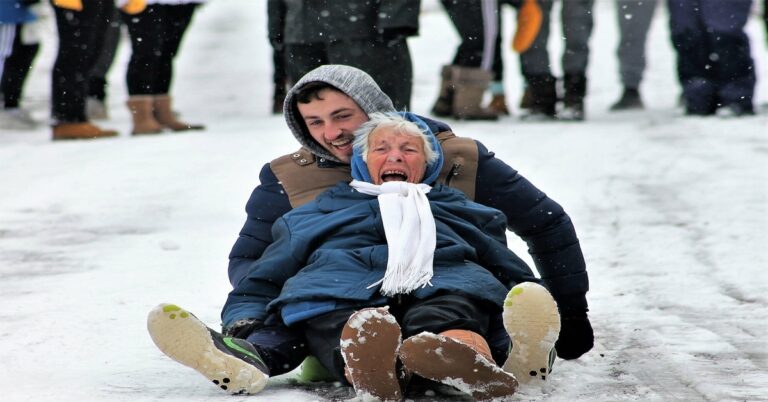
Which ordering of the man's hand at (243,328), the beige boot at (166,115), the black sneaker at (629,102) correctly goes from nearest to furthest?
1. the man's hand at (243,328)
2. the beige boot at (166,115)
3. the black sneaker at (629,102)

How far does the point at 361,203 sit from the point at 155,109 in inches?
225

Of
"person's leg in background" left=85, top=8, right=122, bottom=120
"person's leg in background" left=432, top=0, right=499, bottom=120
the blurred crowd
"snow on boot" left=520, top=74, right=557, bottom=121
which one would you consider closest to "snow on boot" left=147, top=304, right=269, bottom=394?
the blurred crowd

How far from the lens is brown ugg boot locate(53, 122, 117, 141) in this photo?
8.59m

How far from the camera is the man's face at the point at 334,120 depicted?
12.4 feet

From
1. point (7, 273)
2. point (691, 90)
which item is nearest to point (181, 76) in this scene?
point (691, 90)

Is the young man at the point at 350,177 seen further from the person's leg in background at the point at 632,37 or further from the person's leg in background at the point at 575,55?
the person's leg in background at the point at 632,37

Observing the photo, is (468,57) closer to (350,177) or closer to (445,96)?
(445,96)

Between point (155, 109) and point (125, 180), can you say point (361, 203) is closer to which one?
point (125, 180)

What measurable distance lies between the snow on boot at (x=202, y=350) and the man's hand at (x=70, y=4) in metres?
5.17

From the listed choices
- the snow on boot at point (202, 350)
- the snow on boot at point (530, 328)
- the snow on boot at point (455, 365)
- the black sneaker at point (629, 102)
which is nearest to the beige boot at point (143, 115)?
the black sneaker at point (629, 102)

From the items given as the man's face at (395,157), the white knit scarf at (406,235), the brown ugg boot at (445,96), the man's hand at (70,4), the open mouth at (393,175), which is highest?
the man's face at (395,157)

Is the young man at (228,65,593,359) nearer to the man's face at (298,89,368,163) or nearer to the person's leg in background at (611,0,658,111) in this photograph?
the man's face at (298,89,368,163)

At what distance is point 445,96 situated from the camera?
923 centimetres

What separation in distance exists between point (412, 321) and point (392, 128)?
2.09 feet
